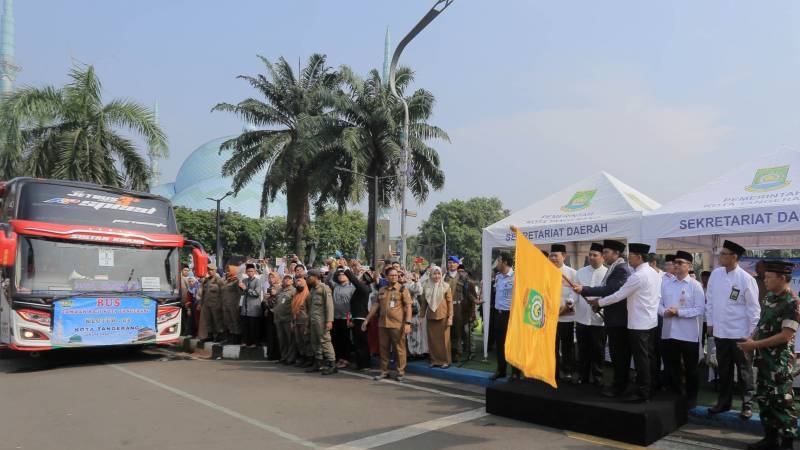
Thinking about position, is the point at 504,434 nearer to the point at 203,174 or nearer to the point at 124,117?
the point at 124,117

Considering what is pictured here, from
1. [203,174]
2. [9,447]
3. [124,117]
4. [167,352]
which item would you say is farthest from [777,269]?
[203,174]

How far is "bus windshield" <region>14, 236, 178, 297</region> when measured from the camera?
28.8ft

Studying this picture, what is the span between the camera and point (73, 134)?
55.3ft

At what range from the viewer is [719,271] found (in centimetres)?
625

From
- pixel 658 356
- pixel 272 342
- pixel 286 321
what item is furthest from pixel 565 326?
pixel 272 342

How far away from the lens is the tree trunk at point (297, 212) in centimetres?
2316

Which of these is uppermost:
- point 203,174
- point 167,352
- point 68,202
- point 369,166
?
point 203,174

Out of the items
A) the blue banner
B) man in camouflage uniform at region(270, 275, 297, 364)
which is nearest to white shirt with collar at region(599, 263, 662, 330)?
man in camouflage uniform at region(270, 275, 297, 364)

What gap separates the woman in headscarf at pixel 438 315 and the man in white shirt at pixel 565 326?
6.04ft

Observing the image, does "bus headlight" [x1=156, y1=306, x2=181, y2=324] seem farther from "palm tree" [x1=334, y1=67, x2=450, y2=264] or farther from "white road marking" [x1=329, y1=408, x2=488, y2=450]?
"palm tree" [x1=334, y1=67, x2=450, y2=264]

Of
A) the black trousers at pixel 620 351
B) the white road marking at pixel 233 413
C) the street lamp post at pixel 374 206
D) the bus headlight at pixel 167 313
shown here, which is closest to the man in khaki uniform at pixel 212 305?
the bus headlight at pixel 167 313

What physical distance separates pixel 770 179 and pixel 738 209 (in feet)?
2.57

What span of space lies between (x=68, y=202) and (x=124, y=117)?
30.3 ft

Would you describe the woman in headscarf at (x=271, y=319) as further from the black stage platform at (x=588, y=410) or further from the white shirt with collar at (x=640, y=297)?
the white shirt with collar at (x=640, y=297)
